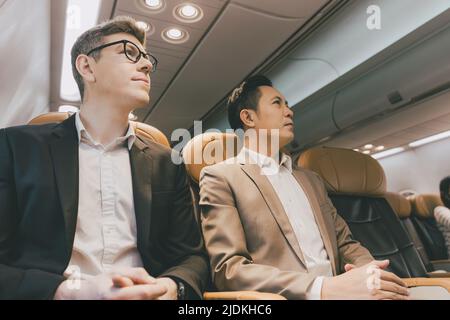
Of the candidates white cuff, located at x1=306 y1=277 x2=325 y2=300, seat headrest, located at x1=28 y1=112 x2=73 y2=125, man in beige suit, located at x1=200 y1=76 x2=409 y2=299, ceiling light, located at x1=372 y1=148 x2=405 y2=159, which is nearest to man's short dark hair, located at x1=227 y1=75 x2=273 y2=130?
man in beige suit, located at x1=200 y1=76 x2=409 y2=299

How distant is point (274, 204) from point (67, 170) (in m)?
0.81

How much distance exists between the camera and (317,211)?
1.60 meters

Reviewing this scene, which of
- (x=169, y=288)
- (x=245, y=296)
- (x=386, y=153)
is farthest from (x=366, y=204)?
(x=386, y=153)

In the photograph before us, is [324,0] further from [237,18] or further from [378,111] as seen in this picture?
[378,111]

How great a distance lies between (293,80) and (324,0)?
127 centimetres

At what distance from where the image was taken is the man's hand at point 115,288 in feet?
2.79

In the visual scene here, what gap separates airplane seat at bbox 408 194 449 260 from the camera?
3605mm

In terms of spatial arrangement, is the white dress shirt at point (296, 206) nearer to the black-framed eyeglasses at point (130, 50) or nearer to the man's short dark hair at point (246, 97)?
the man's short dark hair at point (246, 97)

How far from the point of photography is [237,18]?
287 centimetres

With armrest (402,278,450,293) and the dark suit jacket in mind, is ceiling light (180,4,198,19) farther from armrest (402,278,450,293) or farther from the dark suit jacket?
armrest (402,278,450,293)

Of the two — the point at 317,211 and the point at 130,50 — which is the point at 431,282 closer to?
the point at 317,211

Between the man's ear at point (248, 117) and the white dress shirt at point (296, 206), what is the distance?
0.15m

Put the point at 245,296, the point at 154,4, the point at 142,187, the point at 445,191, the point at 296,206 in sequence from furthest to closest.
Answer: the point at 445,191 → the point at 154,4 → the point at 296,206 → the point at 142,187 → the point at 245,296
